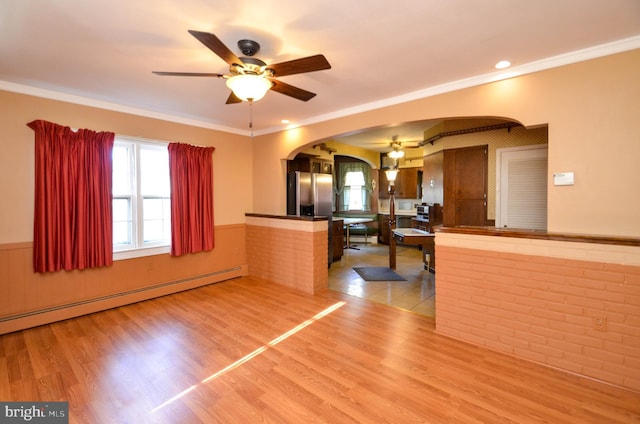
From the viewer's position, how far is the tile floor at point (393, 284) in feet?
12.4

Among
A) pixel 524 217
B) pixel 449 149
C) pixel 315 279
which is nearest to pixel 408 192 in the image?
pixel 449 149

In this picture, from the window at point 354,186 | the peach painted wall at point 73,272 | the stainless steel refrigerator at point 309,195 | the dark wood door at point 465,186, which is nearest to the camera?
the peach painted wall at point 73,272

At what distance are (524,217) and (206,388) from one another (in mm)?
4785

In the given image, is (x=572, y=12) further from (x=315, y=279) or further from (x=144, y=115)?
(x=144, y=115)

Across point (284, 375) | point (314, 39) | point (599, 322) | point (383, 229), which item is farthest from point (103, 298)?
point (383, 229)

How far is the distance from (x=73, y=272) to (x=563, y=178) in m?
5.31

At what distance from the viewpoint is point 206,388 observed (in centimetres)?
213

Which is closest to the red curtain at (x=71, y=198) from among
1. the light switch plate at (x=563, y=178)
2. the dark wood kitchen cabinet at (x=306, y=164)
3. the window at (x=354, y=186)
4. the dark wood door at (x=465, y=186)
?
the dark wood kitchen cabinet at (x=306, y=164)

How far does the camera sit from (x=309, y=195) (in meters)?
5.70

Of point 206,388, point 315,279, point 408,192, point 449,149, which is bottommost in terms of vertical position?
point 206,388

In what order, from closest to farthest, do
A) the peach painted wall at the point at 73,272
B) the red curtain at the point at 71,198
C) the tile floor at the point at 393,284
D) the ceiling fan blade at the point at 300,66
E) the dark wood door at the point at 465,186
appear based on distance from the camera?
the ceiling fan blade at the point at 300,66
the peach painted wall at the point at 73,272
the red curtain at the point at 71,198
the tile floor at the point at 393,284
the dark wood door at the point at 465,186

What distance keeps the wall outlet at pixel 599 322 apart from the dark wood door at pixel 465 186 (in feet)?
9.43

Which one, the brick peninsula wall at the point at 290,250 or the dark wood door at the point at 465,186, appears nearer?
the brick peninsula wall at the point at 290,250

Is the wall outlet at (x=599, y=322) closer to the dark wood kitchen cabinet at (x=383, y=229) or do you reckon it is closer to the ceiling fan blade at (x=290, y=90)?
the ceiling fan blade at (x=290, y=90)
